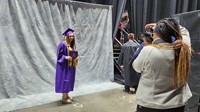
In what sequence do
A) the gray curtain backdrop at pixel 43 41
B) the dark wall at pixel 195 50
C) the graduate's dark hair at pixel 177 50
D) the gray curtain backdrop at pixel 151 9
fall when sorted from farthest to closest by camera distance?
the gray curtain backdrop at pixel 151 9 → the gray curtain backdrop at pixel 43 41 → the dark wall at pixel 195 50 → the graduate's dark hair at pixel 177 50

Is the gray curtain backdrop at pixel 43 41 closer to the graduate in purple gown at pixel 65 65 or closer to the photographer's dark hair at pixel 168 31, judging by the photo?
the graduate in purple gown at pixel 65 65

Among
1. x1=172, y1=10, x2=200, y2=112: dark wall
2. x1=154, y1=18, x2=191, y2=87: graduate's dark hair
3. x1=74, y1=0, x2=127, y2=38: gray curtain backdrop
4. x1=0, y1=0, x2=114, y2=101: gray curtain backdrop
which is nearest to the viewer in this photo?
x1=154, y1=18, x2=191, y2=87: graduate's dark hair

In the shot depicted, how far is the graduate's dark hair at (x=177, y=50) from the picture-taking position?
1247 millimetres

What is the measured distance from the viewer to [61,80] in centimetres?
321

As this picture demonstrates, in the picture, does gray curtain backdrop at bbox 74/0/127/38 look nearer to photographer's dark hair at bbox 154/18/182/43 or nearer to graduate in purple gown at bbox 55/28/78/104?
graduate in purple gown at bbox 55/28/78/104

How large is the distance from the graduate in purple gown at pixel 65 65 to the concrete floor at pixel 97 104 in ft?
0.71

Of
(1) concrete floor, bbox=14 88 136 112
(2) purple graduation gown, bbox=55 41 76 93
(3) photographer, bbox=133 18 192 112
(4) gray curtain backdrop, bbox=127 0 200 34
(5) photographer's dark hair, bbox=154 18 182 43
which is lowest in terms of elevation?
(1) concrete floor, bbox=14 88 136 112

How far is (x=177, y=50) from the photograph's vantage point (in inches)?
49.4

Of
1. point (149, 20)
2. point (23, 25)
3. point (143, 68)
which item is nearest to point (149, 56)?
point (143, 68)

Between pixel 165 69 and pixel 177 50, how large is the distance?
0.45 ft

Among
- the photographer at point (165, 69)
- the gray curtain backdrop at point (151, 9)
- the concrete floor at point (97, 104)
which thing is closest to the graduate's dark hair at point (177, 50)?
the photographer at point (165, 69)

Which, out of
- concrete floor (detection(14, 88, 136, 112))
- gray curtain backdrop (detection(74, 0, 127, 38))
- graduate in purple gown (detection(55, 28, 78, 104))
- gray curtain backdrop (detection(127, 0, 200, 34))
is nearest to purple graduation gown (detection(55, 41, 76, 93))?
graduate in purple gown (detection(55, 28, 78, 104))

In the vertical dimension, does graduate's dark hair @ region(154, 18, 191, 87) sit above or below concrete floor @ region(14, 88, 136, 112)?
above

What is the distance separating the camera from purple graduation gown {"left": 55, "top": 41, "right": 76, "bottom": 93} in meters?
3.13
